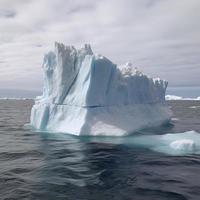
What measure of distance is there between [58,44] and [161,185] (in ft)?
35.1

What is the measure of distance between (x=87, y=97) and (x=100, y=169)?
19.8 feet

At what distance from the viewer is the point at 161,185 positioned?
22.4 feet

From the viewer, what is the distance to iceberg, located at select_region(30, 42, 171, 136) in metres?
13.9

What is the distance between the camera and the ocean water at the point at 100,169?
250 inches

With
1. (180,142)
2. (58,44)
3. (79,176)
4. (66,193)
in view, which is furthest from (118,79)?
(66,193)

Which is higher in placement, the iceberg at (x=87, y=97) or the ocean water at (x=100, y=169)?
the iceberg at (x=87, y=97)

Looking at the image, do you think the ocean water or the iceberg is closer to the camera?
the ocean water

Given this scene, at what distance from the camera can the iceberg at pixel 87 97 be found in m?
13.9

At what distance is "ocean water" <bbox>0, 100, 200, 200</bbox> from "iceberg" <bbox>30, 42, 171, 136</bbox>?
3.95ft

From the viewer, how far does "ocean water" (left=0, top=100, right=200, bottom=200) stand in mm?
6352

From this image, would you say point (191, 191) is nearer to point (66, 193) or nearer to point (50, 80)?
point (66, 193)

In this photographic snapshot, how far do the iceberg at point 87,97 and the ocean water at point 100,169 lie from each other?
1.21m

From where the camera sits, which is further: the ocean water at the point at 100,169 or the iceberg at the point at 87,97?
the iceberg at the point at 87,97

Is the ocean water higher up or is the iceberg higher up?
the iceberg
